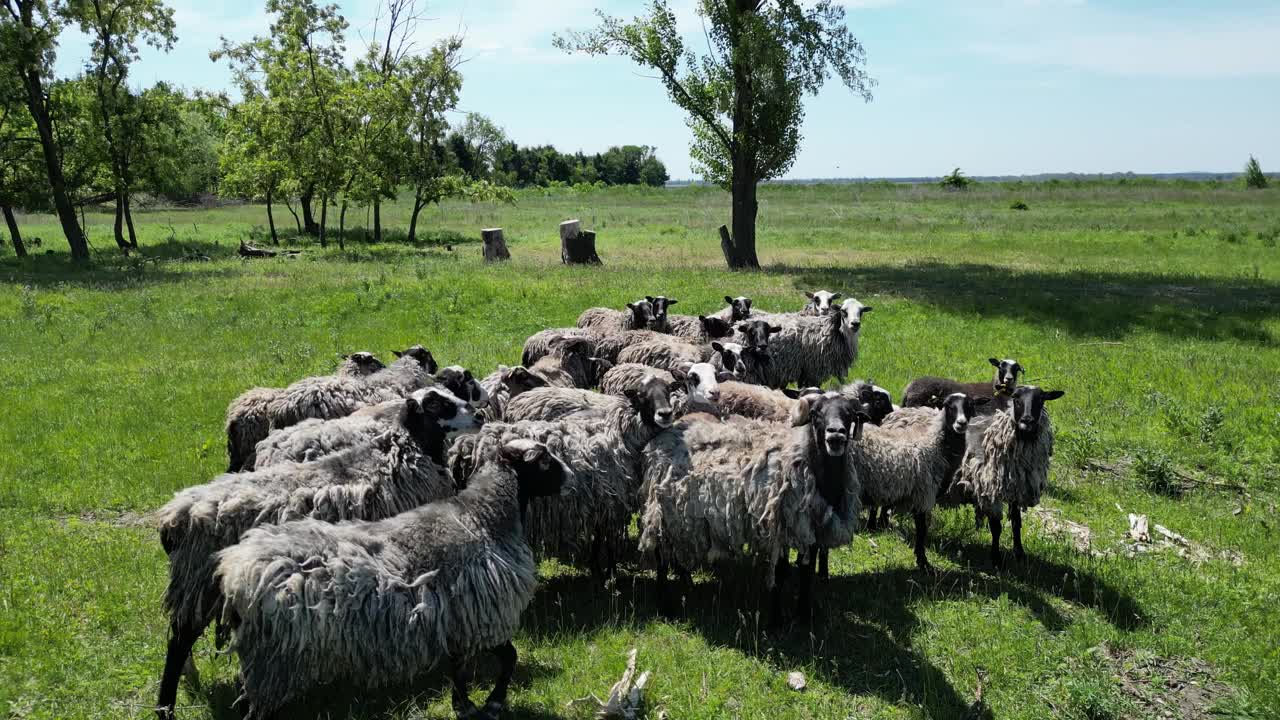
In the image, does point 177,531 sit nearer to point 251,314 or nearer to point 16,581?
point 16,581

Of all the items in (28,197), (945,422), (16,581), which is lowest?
(16,581)

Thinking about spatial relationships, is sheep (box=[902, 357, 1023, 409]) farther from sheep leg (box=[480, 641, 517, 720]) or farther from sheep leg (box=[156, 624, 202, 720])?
sheep leg (box=[156, 624, 202, 720])

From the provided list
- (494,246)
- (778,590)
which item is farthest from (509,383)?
(494,246)

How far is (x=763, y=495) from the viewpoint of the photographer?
705 centimetres

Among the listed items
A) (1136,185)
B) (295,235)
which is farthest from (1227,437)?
(1136,185)

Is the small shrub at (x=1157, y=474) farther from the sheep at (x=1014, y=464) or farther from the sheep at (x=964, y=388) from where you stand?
the sheep at (x=1014, y=464)

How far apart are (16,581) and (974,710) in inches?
297

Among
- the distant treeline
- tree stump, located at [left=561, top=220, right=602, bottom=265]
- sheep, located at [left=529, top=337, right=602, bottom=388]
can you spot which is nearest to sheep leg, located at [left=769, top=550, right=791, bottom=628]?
sheep, located at [left=529, top=337, right=602, bottom=388]

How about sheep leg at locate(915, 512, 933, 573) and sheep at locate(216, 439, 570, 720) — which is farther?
sheep leg at locate(915, 512, 933, 573)

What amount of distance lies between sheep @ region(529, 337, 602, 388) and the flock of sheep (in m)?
0.80

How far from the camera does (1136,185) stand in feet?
240

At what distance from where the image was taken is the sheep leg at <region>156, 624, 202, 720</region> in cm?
542

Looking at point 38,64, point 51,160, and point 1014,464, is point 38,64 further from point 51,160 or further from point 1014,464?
point 1014,464

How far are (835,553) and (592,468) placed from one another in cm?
274
